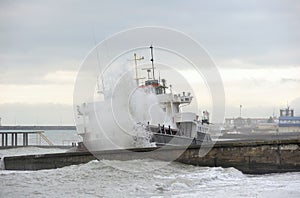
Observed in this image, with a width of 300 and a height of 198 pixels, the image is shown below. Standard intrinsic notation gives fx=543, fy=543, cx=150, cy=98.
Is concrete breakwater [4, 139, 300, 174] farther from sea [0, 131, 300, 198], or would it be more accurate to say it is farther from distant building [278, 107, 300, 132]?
distant building [278, 107, 300, 132]

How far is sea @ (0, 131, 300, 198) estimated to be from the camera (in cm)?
2078

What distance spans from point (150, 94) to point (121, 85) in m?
4.00

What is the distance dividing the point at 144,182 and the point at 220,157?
7717 millimetres

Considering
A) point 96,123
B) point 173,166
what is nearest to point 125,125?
point 96,123

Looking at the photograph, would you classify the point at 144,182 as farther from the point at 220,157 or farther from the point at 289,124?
the point at 289,124

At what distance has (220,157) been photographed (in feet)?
101

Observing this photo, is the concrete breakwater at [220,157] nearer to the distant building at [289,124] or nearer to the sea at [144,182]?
the sea at [144,182]

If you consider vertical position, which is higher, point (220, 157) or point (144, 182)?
point (220, 157)

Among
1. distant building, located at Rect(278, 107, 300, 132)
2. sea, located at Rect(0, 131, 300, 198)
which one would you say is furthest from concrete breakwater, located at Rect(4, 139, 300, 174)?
distant building, located at Rect(278, 107, 300, 132)

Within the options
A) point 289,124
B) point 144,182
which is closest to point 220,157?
point 144,182

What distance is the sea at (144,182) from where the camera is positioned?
68.2 ft

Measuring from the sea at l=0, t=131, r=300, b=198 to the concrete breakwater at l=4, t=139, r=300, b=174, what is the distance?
62 centimetres

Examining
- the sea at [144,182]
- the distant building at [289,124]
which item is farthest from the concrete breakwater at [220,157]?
the distant building at [289,124]

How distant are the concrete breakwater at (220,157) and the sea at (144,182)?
62 cm
